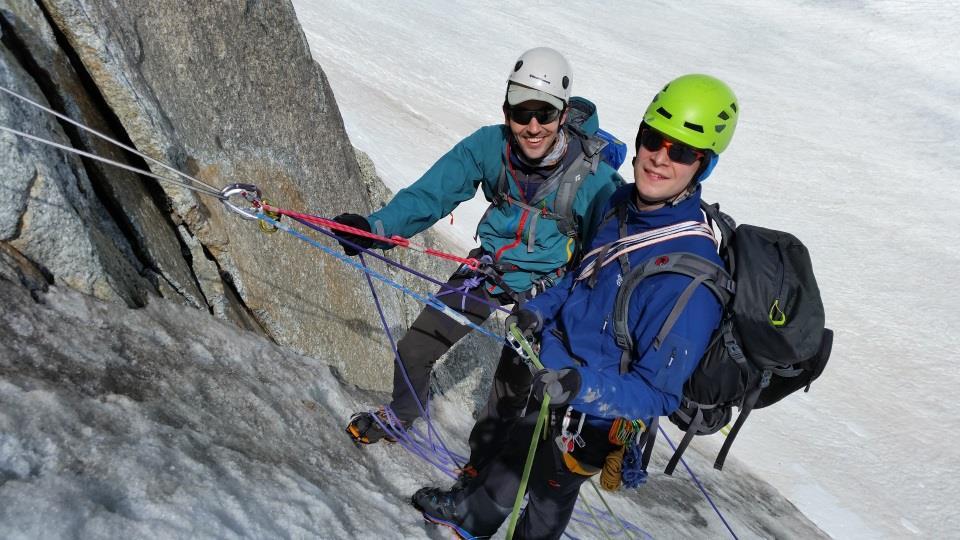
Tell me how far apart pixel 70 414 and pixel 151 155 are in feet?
5.87

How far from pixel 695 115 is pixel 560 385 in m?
1.37

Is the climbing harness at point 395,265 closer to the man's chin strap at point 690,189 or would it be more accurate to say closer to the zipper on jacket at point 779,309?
the man's chin strap at point 690,189

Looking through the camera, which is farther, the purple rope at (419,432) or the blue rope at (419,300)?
the purple rope at (419,432)

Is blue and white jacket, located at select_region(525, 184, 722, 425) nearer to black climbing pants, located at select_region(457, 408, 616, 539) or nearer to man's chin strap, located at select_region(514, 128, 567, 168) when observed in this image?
black climbing pants, located at select_region(457, 408, 616, 539)

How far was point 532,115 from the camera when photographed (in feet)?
14.0

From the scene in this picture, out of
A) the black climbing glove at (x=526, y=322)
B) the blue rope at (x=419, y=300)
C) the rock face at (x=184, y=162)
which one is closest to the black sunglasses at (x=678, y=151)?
the black climbing glove at (x=526, y=322)

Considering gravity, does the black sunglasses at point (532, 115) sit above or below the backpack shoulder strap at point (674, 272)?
above

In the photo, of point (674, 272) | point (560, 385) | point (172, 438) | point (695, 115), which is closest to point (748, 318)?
point (674, 272)

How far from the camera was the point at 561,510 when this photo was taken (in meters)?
3.80

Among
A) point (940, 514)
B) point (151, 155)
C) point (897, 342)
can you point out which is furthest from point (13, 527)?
point (897, 342)

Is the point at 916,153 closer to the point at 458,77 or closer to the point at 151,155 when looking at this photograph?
the point at 458,77

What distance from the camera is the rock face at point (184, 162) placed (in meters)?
3.38

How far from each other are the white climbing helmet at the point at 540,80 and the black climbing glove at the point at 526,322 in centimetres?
132

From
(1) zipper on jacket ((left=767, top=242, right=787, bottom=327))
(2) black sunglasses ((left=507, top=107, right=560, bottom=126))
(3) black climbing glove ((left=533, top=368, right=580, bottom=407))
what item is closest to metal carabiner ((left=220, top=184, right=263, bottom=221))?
(2) black sunglasses ((left=507, top=107, right=560, bottom=126))
